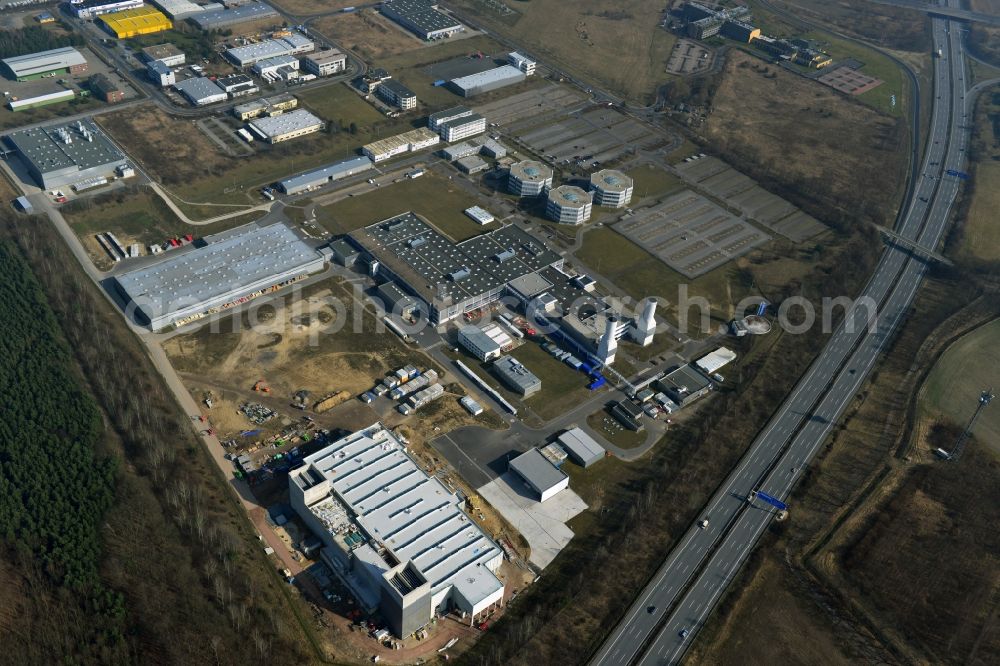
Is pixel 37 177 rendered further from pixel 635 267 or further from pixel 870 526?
pixel 870 526

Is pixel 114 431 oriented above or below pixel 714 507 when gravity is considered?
below

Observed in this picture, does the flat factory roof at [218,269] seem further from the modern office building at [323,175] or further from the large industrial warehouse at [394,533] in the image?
the large industrial warehouse at [394,533]

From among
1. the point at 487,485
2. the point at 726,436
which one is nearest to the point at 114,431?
the point at 487,485

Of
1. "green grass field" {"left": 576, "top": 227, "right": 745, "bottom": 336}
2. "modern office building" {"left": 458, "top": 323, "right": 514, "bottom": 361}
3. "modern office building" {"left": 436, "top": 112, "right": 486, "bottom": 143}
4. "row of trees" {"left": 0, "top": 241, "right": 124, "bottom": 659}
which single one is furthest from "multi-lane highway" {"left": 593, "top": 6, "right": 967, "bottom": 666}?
"modern office building" {"left": 436, "top": 112, "right": 486, "bottom": 143}

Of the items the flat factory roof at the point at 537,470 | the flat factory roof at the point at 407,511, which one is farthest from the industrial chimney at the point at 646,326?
the flat factory roof at the point at 407,511

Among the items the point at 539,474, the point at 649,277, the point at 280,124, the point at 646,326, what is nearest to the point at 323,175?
the point at 280,124
